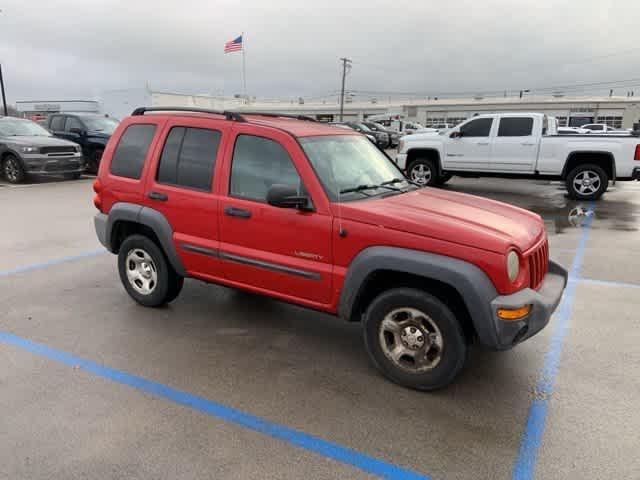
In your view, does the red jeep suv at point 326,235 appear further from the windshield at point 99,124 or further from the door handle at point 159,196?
the windshield at point 99,124

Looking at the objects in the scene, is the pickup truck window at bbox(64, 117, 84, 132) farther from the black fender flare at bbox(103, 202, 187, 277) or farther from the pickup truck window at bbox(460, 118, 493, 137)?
the black fender flare at bbox(103, 202, 187, 277)

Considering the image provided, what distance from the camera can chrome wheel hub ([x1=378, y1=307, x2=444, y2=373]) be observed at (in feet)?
10.8

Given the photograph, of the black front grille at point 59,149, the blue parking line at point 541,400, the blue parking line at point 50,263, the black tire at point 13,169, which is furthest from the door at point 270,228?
the black tire at point 13,169

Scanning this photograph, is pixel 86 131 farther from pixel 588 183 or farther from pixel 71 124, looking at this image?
pixel 588 183

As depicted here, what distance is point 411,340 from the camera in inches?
132

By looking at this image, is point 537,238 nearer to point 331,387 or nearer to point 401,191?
point 401,191

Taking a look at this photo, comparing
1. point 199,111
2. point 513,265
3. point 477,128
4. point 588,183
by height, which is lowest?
point 588,183

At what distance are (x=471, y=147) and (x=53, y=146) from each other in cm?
1156

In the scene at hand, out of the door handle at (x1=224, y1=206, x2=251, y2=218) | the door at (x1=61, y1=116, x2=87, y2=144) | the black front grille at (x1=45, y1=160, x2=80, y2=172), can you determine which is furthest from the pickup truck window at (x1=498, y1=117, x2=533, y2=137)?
the door at (x1=61, y1=116, x2=87, y2=144)

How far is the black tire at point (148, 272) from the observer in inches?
179

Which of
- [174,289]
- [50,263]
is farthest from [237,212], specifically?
[50,263]

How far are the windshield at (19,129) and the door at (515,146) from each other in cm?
1305

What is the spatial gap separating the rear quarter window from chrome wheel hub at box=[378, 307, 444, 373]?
2723 millimetres

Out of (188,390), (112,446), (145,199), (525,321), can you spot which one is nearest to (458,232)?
(525,321)
